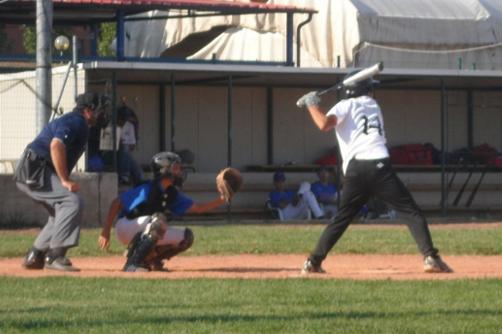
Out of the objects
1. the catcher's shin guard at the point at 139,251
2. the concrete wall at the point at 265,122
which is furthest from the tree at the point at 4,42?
the catcher's shin guard at the point at 139,251

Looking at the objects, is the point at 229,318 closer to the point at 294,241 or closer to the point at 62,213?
the point at 62,213

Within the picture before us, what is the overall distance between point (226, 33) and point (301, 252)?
14.8m

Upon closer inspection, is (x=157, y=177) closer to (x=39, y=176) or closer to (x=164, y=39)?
(x=39, y=176)

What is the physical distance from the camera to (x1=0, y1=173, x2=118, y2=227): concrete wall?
66.9 ft

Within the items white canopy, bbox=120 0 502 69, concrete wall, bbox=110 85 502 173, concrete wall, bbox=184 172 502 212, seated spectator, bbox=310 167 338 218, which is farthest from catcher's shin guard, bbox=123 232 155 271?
white canopy, bbox=120 0 502 69

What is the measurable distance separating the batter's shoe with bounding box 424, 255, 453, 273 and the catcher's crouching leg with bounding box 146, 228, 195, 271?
2.17 m

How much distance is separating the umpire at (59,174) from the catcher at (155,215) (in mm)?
389

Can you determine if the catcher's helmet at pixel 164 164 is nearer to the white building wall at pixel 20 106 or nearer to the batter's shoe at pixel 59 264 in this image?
the batter's shoe at pixel 59 264

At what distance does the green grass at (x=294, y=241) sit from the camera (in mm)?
15266

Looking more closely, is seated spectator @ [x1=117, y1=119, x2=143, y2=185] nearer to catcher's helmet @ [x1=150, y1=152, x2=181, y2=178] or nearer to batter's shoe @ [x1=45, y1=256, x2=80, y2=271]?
batter's shoe @ [x1=45, y1=256, x2=80, y2=271]

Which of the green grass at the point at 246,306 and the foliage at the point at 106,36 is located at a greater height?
the foliage at the point at 106,36

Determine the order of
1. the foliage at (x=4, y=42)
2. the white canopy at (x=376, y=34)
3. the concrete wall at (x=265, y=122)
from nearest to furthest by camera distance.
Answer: the concrete wall at (x=265, y=122), the white canopy at (x=376, y=34), the foliage at (x=4, y=42)

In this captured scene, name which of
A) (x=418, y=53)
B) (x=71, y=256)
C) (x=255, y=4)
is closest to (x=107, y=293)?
(x=71, y=256)

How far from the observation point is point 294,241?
54.2ft
